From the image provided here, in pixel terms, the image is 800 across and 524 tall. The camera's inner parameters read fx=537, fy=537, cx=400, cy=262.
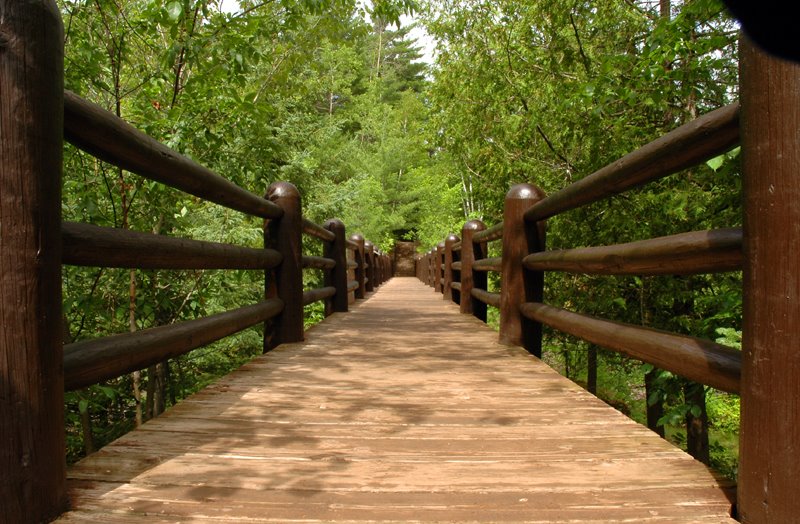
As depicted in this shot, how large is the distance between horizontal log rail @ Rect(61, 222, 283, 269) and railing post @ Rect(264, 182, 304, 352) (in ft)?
3.12

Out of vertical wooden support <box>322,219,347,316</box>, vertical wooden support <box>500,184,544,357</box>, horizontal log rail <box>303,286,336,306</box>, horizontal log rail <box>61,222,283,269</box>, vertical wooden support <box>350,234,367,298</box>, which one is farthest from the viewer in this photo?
vertical wooden support <box>350,234,367,298</box>

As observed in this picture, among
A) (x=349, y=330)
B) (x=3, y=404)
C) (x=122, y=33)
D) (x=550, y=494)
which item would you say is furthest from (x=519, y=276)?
(x=122, y=33)

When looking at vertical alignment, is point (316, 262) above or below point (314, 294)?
above

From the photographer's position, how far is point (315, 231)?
16.8 feet

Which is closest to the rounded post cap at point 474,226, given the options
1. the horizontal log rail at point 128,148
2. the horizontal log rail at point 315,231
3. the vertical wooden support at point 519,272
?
the horizontal log rail at point 315,231

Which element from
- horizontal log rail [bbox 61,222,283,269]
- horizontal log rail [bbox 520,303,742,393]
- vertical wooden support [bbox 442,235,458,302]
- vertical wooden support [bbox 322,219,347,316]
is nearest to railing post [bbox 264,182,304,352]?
horizontal log rail [bbox 61,222,283,269]

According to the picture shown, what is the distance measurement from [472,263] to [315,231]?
175 cm

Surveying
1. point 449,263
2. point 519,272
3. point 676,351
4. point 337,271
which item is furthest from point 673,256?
point 449,263

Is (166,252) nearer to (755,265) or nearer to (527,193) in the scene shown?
(755,265)

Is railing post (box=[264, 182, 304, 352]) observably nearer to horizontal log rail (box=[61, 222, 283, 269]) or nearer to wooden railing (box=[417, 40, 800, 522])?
horizontal log rail (box=[61, 222, 283, 269])

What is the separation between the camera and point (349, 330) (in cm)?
503

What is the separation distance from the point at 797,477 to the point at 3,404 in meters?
1.74

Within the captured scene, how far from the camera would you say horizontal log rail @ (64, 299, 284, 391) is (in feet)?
4.91

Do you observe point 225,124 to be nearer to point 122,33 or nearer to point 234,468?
point 122,33
